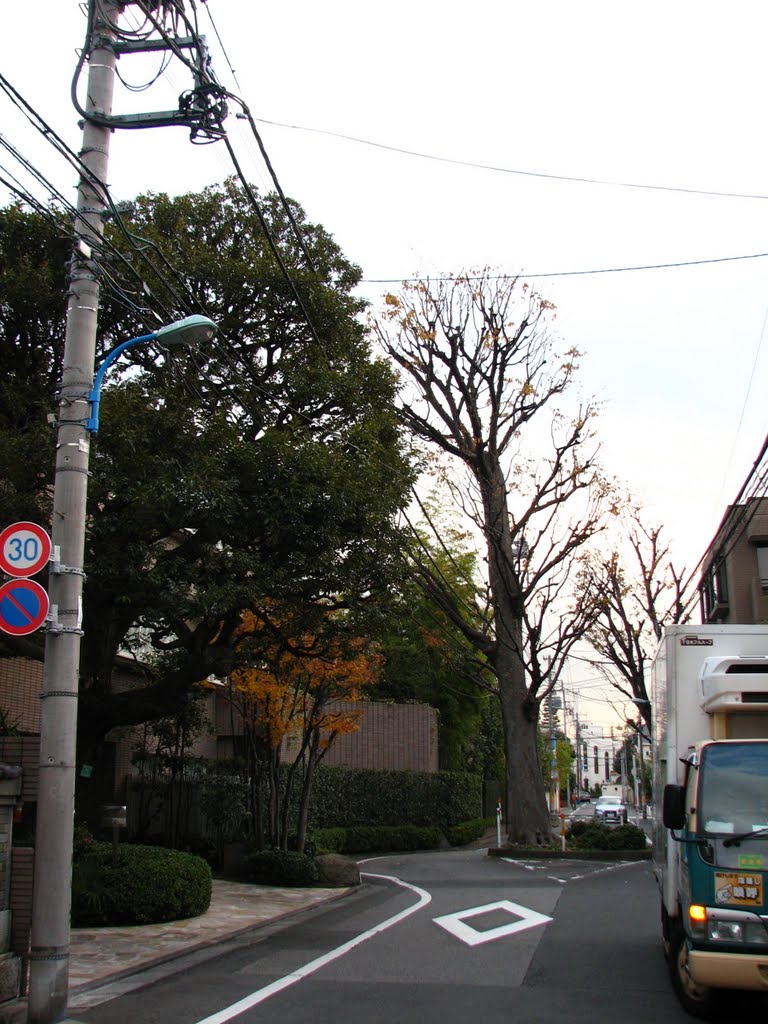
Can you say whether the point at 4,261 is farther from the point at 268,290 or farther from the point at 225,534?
the point at 225,534

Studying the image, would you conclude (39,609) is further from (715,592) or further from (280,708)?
(715,592)

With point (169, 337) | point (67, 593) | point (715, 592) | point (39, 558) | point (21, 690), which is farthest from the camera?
point (715, 592)

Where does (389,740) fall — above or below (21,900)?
above

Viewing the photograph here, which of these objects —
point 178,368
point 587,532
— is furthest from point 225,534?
point 587,532

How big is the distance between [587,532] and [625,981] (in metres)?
17.1

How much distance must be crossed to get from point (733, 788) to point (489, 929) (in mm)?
5605

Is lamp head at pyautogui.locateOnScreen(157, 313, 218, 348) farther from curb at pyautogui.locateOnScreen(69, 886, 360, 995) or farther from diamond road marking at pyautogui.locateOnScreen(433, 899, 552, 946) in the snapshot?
diamond road marking at pyautogui.locateOnScreen(433, 899, 552, 946)

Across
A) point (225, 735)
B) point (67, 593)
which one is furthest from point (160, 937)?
point (225, 735)

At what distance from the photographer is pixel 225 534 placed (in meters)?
12.3

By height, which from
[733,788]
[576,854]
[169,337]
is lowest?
[576,854]

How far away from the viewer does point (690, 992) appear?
7.70 metres

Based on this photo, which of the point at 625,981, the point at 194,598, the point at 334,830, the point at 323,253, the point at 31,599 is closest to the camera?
the point at 31,599

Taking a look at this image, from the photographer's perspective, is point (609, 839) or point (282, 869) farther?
point (609, 839)

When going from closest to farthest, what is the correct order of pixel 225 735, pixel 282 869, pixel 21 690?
1. pixel 282 869
2. pixel 21 690
3. pixel 225 735
